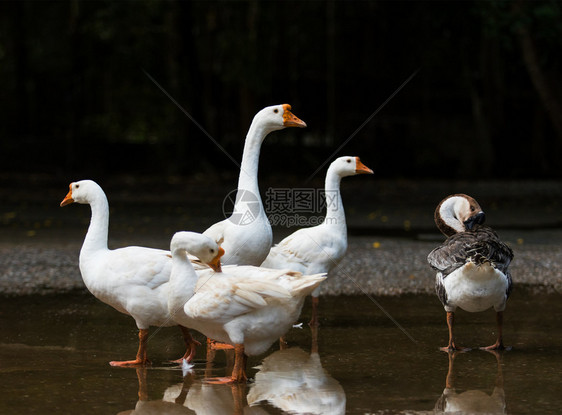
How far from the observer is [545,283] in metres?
10.0

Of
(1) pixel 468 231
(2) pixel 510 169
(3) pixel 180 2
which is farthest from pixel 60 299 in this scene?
(2) pixel 510 169

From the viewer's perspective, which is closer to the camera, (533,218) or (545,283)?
(545,283)

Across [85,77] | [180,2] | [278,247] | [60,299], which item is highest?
[180,2]

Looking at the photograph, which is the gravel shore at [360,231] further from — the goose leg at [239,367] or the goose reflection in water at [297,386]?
the goose leg at [239,367]

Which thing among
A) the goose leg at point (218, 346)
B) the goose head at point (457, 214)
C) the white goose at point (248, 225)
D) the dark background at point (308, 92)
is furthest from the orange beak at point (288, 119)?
the dark background at point (308, 92)

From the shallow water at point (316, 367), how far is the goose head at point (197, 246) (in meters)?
0.89

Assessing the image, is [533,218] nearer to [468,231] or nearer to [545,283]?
[545,283]

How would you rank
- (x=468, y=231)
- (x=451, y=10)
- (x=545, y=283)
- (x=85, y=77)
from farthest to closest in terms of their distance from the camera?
1. (x=85, y=77)
2. (x=451, y=10)
3. (x=545, y=283)
4. (x=468, y=231)

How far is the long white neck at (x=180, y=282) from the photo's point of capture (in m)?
6.33

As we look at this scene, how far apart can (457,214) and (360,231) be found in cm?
734

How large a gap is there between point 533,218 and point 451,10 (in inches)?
390

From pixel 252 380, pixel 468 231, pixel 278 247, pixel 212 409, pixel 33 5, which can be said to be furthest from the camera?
pixel 33 5

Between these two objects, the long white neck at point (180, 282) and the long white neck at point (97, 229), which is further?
the long white neck at point (97, 229)

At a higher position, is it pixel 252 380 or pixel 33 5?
pixel 33 5
